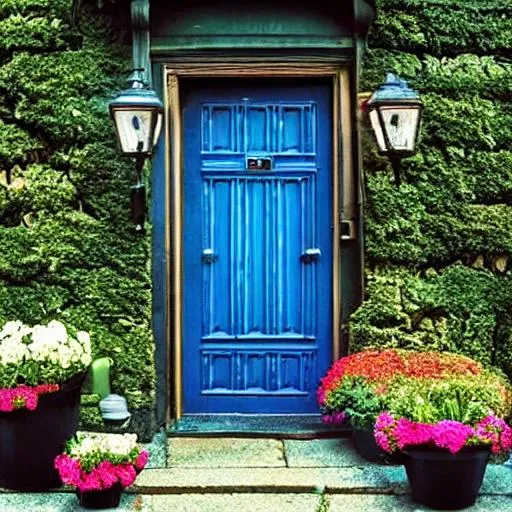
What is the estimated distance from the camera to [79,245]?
6383 mm

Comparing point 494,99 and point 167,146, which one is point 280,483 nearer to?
point 167,146

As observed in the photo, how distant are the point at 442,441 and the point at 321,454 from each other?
1.17 meters

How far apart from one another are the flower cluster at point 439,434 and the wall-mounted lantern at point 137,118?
6.95 feet

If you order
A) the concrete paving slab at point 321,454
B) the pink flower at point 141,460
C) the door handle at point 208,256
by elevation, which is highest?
the door handle at point 208,256

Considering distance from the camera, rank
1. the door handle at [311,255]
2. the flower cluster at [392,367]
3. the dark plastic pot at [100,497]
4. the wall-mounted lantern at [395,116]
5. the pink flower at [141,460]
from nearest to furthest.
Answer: the dark plastic pot at [100,497] < the pink flower at [141,460] < the flower cluster at [392,367] < the wall-mounted lantern at [395,116] < the door handle at [311,255]

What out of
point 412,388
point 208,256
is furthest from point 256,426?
point 412,388

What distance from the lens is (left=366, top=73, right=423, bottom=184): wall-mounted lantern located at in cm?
600

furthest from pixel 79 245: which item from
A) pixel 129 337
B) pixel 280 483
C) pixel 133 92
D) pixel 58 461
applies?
pixel 280 483

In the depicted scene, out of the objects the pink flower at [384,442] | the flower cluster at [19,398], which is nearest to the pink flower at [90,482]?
the flower cluster at [19,398]

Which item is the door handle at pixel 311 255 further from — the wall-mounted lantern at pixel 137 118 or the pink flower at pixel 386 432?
the pink flower at pixel 386 432

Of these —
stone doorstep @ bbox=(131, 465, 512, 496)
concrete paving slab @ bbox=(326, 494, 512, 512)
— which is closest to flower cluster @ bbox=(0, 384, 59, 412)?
stone doorstep @ bbox=(131, 465, 512, 496)

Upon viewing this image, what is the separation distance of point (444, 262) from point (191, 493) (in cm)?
231

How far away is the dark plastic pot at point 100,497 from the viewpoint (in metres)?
5.09

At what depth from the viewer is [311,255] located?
21.7 ft
